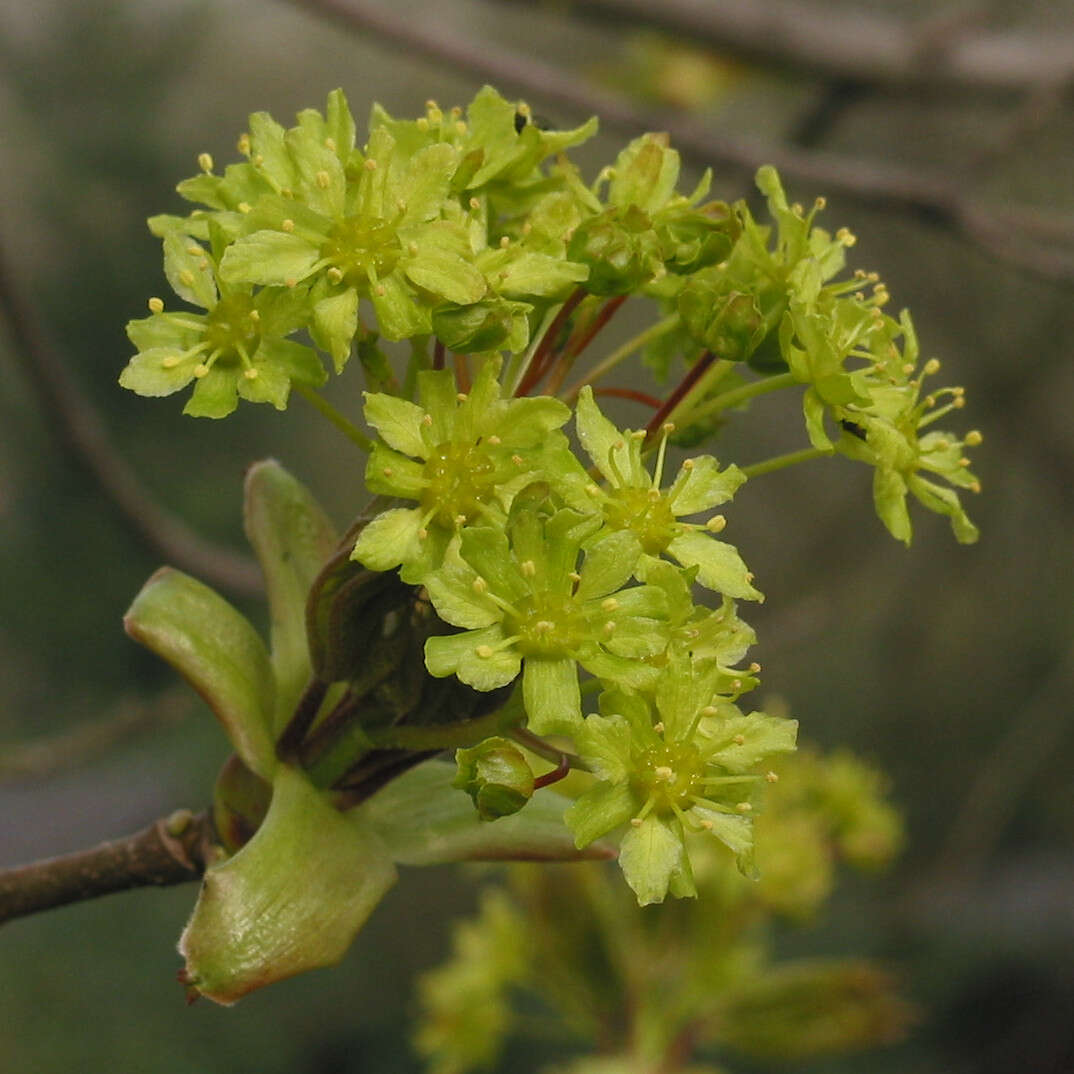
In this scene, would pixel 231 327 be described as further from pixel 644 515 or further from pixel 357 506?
pixel 357 506

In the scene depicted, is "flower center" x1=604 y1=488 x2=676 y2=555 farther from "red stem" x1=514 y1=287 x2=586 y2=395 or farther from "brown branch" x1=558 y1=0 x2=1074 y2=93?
"brown branch" x1=558 y1=0 x2=1074 y2=93

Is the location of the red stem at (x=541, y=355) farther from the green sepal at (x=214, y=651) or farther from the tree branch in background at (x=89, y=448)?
the tree branch in background at (x=89, y=448)

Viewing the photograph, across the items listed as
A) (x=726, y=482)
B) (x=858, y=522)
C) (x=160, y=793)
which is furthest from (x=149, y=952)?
(x=726, y=482)

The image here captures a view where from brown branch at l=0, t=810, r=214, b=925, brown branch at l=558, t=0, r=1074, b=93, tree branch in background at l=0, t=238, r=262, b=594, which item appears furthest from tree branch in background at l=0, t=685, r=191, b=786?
brown branch at l=558, t=0, r=1074, b=93

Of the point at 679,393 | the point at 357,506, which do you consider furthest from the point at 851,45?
the point at 357,506

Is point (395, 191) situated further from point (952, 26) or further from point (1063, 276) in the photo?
point (952, 26)
